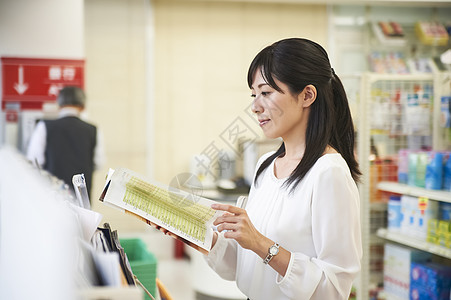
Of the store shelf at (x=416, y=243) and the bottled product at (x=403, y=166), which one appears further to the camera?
the bottled product at (x=403, y=166)

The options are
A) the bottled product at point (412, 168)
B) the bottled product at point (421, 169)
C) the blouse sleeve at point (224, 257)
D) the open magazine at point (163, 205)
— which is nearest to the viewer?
the open magazine at point (163, 205)

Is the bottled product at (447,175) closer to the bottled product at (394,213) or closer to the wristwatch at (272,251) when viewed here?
the bottled product at (394,213)

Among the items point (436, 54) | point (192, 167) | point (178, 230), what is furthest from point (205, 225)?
point (436, 54)

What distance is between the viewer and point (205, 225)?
54.4 inches

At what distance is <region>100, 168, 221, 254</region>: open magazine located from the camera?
126 centimetres

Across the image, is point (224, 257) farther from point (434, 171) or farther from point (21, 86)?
point (21, 86)

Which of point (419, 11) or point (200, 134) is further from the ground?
point (419, 11)

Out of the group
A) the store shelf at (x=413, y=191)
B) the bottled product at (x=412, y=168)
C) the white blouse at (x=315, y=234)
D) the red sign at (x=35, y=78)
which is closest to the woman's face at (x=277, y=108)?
the white blouse at (x=315, y=234)

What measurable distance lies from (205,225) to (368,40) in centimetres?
571

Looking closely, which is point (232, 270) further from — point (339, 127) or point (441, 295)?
point (441, 295)

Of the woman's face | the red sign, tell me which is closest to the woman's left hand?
the woman's face

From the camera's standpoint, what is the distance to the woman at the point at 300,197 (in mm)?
1364

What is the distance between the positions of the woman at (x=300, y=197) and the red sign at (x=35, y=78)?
3594 mm

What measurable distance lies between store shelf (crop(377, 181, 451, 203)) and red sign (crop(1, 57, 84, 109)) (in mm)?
2960
